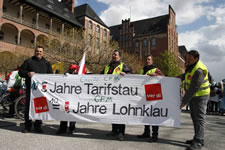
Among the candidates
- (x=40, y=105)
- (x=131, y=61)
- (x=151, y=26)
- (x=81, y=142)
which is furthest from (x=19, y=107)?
(x=151, y=26)

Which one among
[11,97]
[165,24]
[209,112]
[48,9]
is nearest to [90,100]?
[11,97]

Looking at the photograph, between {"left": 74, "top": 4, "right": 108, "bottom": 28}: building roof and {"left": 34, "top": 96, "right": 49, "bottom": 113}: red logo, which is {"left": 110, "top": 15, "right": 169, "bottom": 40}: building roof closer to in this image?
{"left": 74, "top": 4, "right": 108, "bottom": 28}: building roof

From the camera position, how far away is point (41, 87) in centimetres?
450

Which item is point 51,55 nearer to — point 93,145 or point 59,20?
point 93,145

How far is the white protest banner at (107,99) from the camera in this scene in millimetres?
4035

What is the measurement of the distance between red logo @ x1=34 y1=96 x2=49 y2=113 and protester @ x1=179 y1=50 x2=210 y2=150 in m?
3.25

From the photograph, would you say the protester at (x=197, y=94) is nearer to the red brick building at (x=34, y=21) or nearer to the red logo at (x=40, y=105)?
the red logo at (x=40, y=105)

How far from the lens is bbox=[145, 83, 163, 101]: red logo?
4.08m

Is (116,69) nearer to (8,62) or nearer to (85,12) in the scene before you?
(8,62)

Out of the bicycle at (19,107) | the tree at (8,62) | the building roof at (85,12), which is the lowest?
the bicycle at (19,107)

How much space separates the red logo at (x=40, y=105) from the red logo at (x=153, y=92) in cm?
251

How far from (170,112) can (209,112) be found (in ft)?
26.5

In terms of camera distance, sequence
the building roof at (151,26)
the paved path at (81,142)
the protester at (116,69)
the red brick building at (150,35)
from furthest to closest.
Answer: the building roof at (151,26) → the red brick building at (150,35) → the protester at (116,69) → the paved path at (81,142)

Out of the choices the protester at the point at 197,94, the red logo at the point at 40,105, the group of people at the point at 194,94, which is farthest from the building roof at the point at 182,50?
the red logo at the point at 40,105
